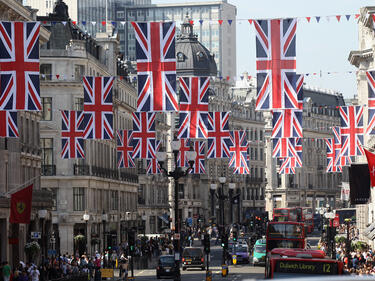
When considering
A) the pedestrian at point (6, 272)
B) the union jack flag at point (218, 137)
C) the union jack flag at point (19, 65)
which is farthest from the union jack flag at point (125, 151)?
the union jack flag at point (19, 65)

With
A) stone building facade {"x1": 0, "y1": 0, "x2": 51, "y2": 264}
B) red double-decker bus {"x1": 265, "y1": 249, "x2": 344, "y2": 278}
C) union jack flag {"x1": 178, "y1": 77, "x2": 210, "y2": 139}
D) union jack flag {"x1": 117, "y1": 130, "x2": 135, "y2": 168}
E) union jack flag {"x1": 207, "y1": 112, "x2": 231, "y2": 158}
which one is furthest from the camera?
union jack flag {"x1": 117, "y1": 130, "x2": 135, "y2": 168}

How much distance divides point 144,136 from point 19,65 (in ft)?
80.7

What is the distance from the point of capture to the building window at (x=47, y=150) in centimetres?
Result: 8606

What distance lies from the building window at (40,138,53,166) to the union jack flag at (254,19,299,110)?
44649 millimetres

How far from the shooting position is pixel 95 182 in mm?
91750

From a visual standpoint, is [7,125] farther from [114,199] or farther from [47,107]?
[114,199]

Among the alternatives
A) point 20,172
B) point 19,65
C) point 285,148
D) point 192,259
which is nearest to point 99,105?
point 285,148

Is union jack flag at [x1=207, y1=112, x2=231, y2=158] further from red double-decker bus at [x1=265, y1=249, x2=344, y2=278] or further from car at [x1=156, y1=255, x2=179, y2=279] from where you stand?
red double-decker bus at [x1=265, y1=249, x2=344, y2=278]

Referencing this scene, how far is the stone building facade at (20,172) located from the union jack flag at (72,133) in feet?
9.03

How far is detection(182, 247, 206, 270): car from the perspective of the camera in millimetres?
71812

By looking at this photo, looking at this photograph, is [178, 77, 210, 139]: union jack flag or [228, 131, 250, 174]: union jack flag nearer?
[178, 77, 210, 139]: union jack flag

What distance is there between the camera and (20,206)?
43000 millimetres

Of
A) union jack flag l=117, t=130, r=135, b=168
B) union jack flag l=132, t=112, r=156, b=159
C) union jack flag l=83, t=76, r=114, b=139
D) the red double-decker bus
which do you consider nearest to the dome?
union jack flag l=117, t=130, r=135, b=168

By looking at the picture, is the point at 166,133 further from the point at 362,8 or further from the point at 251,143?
the point at 362,8
